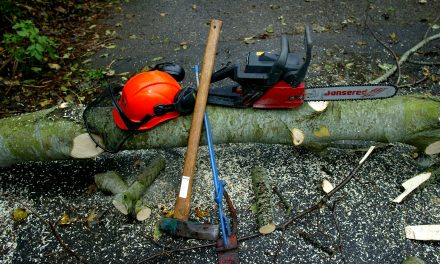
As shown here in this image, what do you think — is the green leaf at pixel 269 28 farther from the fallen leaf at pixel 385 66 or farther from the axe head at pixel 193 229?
the axe head at pixel 193 229

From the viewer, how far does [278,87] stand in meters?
2.34

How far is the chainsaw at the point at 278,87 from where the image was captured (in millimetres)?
2223

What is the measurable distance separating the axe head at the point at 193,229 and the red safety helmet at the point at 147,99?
69 cm

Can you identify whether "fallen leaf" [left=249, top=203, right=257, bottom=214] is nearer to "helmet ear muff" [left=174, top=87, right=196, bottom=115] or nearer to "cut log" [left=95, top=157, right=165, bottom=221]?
"cut log" [left=95, top=157, right=165, bottom=221]

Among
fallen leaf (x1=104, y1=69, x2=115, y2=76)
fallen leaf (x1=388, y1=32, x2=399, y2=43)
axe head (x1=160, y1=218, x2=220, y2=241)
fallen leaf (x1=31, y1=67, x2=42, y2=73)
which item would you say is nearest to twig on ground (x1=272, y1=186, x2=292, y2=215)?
axe head (x1=160, y1=218, x2=220, y2=241)

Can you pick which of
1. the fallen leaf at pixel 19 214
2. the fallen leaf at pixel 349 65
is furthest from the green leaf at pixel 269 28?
the fallen leaf at pixel 19 214

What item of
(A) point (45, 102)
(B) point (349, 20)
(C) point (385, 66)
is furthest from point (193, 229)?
(B) point (349, 20)

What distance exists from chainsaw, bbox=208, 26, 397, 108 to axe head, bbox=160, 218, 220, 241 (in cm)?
84

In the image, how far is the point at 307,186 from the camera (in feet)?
8.91

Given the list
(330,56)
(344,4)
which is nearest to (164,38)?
(330,56)

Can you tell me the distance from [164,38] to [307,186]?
116 inches

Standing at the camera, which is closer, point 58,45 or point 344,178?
point 344,178

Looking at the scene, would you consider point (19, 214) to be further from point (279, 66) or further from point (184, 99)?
point (279, 66)

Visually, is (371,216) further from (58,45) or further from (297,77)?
(58,45)
